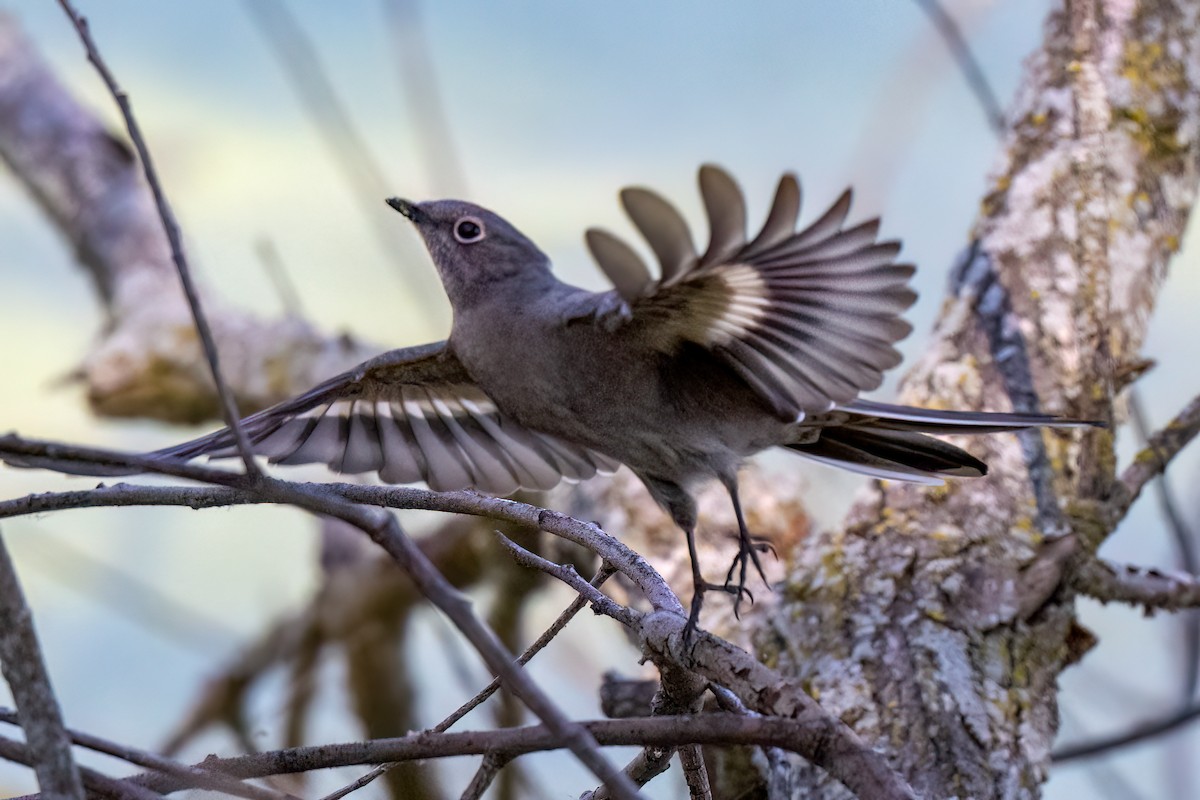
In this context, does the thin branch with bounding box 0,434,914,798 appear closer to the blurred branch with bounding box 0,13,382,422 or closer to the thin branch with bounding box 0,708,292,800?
the thin branch with bounding box 0,708,292,800

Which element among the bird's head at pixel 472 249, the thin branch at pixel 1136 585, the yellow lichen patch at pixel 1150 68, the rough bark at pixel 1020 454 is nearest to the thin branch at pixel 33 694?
the bird's head at pixel 472 249

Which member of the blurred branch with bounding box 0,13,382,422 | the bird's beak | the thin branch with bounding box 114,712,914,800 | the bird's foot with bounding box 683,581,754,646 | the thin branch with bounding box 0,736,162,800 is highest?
the blurred branch with bounding box 0,13,382,422

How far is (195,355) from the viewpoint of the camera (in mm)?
4402

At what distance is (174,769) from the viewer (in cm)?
139

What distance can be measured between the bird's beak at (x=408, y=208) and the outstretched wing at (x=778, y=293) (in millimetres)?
758

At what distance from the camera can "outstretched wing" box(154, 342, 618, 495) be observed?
2582mm

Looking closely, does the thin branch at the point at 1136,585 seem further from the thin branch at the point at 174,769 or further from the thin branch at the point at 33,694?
the thin branch at the point at 33,694

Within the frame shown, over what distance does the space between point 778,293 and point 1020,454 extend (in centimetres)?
124

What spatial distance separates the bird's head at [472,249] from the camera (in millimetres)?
2389

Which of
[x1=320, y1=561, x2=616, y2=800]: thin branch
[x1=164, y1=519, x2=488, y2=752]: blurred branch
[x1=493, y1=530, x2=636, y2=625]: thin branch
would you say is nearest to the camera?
[x1=320, y1=561, x2=616, y2=800]: thin branch

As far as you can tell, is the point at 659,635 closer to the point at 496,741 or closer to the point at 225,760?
the point at 496,741

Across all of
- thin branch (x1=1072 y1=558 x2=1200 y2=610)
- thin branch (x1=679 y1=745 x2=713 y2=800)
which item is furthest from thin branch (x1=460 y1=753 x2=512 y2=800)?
thin branch (x1=1072 y1=558 x2=1200 y2=610)

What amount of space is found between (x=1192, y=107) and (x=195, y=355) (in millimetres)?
3423

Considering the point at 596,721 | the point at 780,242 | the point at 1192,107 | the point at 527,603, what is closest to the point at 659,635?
the point at 596,721
